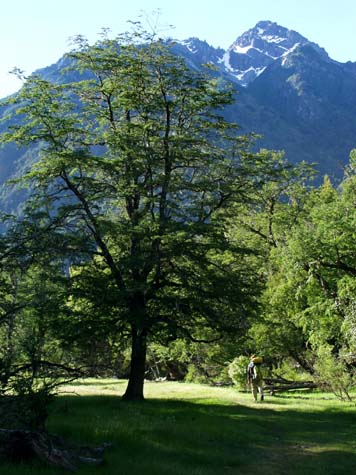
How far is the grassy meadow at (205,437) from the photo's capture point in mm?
11812

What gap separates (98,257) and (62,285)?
150 inches

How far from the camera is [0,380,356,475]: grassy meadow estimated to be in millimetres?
11812

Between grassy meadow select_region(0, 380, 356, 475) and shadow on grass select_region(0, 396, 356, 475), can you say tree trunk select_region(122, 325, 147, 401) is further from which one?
shadow on grass select_region(0, 396, 356, 475)

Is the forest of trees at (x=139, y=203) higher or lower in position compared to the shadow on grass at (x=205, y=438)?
higher

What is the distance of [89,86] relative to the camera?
2536cm

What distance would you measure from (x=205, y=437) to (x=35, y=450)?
21.8ft

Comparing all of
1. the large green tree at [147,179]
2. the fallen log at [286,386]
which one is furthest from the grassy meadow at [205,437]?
the fallen log at [286,386]

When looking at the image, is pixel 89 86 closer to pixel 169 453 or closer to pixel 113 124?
pixel 113 124

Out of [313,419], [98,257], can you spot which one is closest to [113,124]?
[98,257]

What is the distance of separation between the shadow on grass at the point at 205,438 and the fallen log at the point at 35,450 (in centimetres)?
38

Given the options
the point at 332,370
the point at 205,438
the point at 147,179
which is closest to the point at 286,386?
the point at 332,370

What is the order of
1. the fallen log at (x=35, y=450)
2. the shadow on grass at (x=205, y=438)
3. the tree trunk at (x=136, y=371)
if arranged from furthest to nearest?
the tree trunk at (x=136, y=371), the shadow on grass at (x=205, y=438), the fallen log at (x=35, y=450)

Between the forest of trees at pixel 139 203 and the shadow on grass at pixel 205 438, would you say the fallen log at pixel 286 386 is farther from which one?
the shadow on grass at pixel 205 438

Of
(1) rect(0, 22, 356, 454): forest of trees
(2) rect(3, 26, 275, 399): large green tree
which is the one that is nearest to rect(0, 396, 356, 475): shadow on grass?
(1) rect(0, 22, 356, 454): forest of trees
